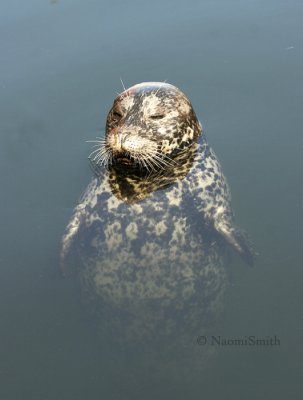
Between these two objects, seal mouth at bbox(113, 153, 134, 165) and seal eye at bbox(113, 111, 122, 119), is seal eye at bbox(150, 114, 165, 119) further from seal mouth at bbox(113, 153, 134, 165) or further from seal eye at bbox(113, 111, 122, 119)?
seal mouth at bbox(113, 153, 134, 165)

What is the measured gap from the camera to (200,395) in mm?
4730

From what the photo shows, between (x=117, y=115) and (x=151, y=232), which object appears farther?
(x=117, y=115)

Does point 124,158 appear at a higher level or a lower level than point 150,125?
lower

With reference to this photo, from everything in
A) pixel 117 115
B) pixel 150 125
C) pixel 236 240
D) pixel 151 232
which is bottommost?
pixel 236 240

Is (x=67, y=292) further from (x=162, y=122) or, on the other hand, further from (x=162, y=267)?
(x=162, y=122)

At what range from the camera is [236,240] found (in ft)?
16.3

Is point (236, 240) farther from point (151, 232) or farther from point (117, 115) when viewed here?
point (117, 115)

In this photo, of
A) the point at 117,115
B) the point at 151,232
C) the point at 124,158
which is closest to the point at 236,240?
the point at 151,232

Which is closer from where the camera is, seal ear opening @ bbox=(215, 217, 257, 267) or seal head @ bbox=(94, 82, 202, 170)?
seal ear opening @ bbox=(215, 217, 257, 267)

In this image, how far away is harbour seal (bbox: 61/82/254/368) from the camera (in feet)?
16.3

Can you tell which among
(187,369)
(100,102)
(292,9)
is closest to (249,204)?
(187,369)

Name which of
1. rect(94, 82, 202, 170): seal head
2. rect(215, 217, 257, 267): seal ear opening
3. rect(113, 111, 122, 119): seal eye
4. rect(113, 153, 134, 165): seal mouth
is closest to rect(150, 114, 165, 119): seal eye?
rect(94, 82, 202, 170): seal head

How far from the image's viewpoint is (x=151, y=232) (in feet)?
16.5

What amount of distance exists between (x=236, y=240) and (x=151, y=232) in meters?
0.69
